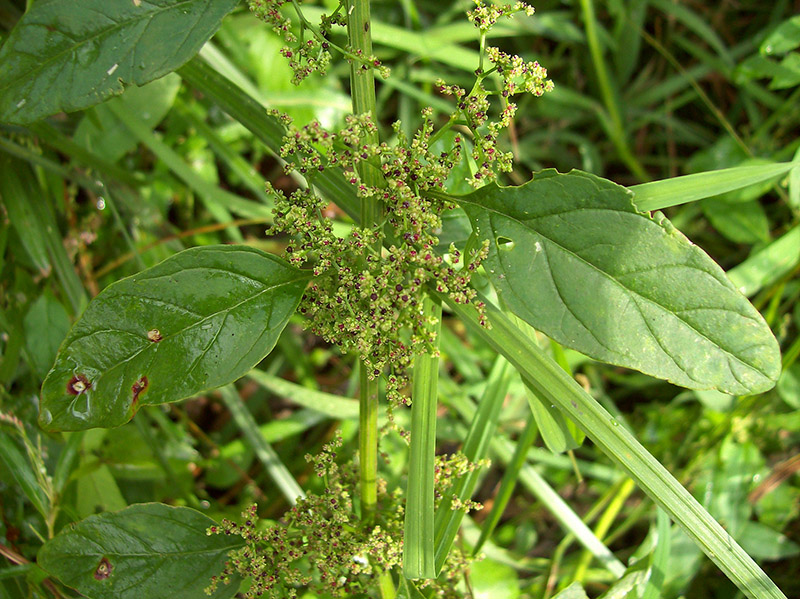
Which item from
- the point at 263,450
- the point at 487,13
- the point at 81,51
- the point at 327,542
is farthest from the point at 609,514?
the point at 81,51

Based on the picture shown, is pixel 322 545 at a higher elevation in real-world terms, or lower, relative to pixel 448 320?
lower

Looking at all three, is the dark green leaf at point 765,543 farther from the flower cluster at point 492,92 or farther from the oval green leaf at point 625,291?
the flower cluster at point 492,92

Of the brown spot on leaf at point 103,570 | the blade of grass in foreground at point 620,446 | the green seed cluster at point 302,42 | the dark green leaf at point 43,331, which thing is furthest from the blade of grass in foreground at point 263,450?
the green seed cluster at point 302,42

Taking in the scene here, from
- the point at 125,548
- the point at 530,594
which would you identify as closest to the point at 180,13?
the point at 125,548

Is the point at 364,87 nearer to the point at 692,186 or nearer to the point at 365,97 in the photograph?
the point at 365,97

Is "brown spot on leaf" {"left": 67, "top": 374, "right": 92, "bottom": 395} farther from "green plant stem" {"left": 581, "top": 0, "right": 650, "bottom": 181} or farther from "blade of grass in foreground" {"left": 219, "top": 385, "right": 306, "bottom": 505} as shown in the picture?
"green plant stem" {"left": 581, "top": 0, "right": 650, "bottom": 181}
